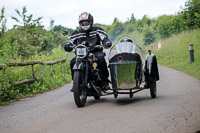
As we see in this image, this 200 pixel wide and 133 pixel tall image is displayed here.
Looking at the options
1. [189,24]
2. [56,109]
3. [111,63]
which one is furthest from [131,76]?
[189,24]

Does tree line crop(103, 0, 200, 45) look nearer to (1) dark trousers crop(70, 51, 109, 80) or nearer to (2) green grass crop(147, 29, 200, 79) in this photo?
(2) green grass crop(147, 29, 200, 79)

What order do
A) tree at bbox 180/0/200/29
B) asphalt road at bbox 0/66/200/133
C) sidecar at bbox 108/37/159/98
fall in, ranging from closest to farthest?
asphalt road at bbox 0/66/200/133 → sidecar at bbox 108/37/159/98 → tree at bbox 180/0/200/29

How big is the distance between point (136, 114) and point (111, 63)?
192 cm

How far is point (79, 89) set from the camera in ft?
26.9

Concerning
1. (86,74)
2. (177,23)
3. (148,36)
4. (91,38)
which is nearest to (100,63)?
(86,74)

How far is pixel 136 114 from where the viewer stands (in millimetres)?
6977

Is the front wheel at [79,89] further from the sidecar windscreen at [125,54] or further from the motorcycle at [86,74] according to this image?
the sidecar windscreen at [125,54]

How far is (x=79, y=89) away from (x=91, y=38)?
1710 millimetres

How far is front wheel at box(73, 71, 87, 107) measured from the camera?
317 inches

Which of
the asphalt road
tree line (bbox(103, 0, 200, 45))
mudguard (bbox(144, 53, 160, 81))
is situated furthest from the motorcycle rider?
tree line (bbox(103, 0, 200, 45))

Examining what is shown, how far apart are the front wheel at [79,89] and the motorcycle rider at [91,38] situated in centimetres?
65

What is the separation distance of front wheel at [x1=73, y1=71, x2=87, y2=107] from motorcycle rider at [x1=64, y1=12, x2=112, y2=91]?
0.65 meters

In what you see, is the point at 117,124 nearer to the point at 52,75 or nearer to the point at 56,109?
the point at 56,109

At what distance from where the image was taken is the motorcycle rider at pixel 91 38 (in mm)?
9094
